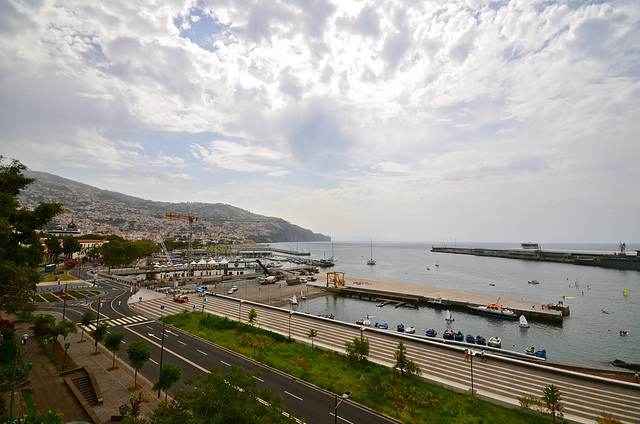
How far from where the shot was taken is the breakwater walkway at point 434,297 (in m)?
50.7

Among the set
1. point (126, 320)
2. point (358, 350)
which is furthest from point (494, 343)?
point (126, 320)

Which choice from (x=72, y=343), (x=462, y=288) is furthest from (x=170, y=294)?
(x=462, y=288)

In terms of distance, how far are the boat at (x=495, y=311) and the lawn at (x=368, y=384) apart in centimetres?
3680

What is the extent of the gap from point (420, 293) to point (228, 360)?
2026 inches

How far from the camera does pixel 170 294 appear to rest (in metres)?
53.2

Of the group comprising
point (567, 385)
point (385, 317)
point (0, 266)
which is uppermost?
point (0, 266)

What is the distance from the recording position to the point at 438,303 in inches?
2250

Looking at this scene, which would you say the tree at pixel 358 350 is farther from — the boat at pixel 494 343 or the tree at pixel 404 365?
the boat at pixel 494 343

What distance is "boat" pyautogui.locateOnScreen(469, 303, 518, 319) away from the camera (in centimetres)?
4975

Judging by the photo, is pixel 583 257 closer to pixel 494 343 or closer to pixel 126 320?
pixel 494 343

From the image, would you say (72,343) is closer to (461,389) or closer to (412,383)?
(412,383)

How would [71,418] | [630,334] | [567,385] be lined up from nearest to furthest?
[71,418] → [567,385] → [630,334]

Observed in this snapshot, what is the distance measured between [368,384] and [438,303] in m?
41.1

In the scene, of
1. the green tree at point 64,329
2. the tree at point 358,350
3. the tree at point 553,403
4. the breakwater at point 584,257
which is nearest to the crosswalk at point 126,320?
the green tree at point 64,329
